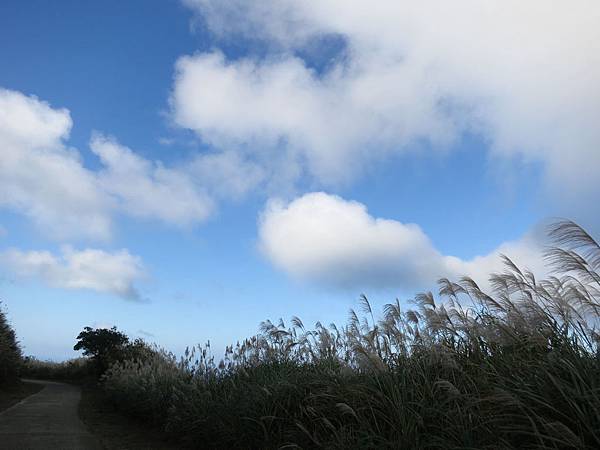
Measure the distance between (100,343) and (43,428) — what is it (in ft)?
69.6

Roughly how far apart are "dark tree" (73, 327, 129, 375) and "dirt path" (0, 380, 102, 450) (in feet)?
43.8

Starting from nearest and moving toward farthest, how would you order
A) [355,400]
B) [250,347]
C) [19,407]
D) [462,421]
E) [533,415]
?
[533,415], [462,421], [355,400], [250,347], [19,407]

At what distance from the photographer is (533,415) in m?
3.76

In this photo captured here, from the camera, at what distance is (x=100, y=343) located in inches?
1226

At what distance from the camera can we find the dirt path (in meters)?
9.24

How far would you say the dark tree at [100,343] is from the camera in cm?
A: 3048

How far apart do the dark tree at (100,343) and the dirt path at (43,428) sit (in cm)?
1334

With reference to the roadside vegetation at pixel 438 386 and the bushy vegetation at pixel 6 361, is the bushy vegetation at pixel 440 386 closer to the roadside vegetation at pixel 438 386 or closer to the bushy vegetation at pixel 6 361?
the roadside vegetation at pixel 438 386

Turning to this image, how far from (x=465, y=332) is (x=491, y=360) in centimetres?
56

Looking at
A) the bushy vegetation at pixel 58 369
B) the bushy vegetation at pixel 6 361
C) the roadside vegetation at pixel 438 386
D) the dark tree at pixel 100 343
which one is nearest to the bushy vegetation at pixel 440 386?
the roadside vegetation at pixel 438 386

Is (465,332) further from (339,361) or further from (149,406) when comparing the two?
(149,406)

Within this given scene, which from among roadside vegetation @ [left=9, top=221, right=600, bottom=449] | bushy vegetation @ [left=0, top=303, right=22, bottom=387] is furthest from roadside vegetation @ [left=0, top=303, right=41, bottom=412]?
roadside vegetation @ [left=9, top=221, right=600, bottom=449]

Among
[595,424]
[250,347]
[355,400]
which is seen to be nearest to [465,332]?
[355,400]

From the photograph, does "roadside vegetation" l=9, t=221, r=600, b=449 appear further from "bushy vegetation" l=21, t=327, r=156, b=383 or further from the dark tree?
the dark tree
